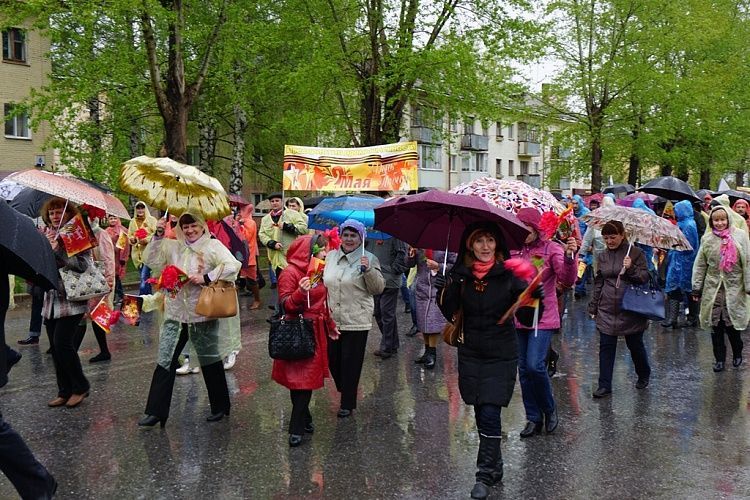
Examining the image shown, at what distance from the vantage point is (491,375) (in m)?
4.80

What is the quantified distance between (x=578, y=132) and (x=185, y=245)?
27.0 metres

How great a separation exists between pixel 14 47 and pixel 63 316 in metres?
30.2

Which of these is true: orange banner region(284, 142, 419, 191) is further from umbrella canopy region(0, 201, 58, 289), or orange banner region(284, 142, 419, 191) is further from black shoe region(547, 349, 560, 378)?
umbrella canopy region(0, 201, 58, 289)

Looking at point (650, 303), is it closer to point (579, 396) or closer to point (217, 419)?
point (579, 396)

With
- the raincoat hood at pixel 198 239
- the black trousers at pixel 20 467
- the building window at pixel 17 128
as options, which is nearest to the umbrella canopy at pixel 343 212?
the raincoat hood at pixel 198 239

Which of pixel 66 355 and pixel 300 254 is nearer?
pixel 300 254

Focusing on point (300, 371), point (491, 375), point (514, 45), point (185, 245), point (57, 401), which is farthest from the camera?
point (514, 45)

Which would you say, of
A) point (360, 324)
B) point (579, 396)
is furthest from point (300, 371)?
point (579, 396)

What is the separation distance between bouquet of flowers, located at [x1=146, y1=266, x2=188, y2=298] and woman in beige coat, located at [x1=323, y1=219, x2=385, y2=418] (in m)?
1.16

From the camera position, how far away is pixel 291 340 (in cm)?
559

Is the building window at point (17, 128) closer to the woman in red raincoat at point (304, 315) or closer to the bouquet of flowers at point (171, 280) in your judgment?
the bouquet of flowers at point (171, 280)

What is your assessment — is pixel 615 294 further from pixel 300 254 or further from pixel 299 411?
pixel 299 411

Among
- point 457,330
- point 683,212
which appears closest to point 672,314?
point 683,212

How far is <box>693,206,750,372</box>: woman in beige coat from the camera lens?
8086 millimetres
